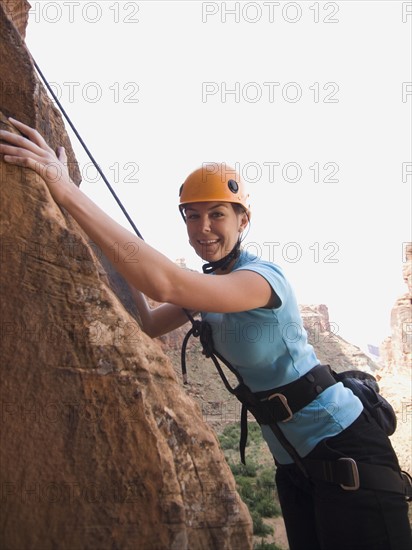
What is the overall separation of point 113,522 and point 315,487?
3.43ft

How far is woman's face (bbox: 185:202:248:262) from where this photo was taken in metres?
3.08

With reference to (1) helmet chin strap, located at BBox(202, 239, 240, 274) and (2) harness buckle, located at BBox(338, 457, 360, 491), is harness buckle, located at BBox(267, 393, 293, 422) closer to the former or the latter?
(2) harness buckle, located at BBox(338, 457, 360, 491)

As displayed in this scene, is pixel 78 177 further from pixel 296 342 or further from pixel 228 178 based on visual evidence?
pixel 296 342

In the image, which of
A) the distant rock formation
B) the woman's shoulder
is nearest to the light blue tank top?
the woman's shoulder

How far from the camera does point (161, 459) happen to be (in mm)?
2463

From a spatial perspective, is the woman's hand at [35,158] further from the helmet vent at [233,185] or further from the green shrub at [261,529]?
the green shrub at [261,529]

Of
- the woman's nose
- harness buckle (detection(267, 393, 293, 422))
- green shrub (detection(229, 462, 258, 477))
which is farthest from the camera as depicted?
→ green shrub (detection(229, 462, 258, 477))

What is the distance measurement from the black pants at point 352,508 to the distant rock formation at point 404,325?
25539 mm

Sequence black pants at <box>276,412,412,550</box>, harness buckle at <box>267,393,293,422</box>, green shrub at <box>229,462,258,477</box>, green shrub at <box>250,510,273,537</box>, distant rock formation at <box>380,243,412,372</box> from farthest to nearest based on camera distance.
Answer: distant rock formation at <box>380,243,412,372</box> < green shrub at <box>229,462,258,477</box> < green shrub at <box>250,510,273,537</box> < harness buckle at <box>267,393,293,422</box> < black pants at <box>276,412,412,550</box>

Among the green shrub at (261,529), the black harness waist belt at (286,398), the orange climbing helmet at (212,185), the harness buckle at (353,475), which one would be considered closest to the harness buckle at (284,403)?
the black harness waist belt at (286,398)

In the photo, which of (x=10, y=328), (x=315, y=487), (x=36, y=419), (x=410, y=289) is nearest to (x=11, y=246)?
(x=10, y=328)

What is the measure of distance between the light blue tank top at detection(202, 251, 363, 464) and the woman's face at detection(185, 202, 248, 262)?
32 cm

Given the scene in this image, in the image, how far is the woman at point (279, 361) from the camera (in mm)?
2510

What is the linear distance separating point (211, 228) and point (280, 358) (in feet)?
2.72
